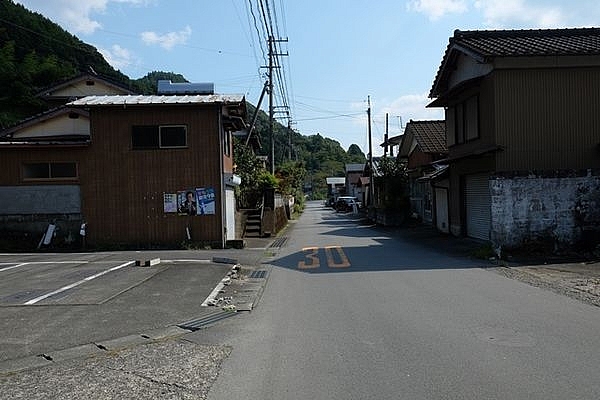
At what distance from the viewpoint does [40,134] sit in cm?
2616

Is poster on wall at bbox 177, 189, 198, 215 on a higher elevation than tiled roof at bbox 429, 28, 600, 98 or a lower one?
lower

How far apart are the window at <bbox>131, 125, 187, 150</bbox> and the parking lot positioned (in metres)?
5.72

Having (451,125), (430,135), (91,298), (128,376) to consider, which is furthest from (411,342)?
(430,135)

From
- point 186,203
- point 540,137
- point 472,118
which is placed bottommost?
point 186,203

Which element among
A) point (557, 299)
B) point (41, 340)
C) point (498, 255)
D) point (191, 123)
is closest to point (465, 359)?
point (557, 299)

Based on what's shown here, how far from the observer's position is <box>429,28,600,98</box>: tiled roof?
60.2 feet

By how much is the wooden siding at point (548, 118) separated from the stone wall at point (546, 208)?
0.59 m

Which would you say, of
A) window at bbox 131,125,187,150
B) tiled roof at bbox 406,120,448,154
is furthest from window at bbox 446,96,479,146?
A: window at bbox 131,125,187,150

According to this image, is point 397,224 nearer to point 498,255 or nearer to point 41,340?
point 498,255

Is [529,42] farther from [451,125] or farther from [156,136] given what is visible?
[156,136]

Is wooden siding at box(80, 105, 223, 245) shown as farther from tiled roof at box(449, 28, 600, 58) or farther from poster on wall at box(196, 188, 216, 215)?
tiled roof at box(449, 28, 600, 58)

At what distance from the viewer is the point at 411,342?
7352 millimetres

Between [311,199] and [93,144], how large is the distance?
11457 cm

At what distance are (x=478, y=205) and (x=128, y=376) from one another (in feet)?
58.7
